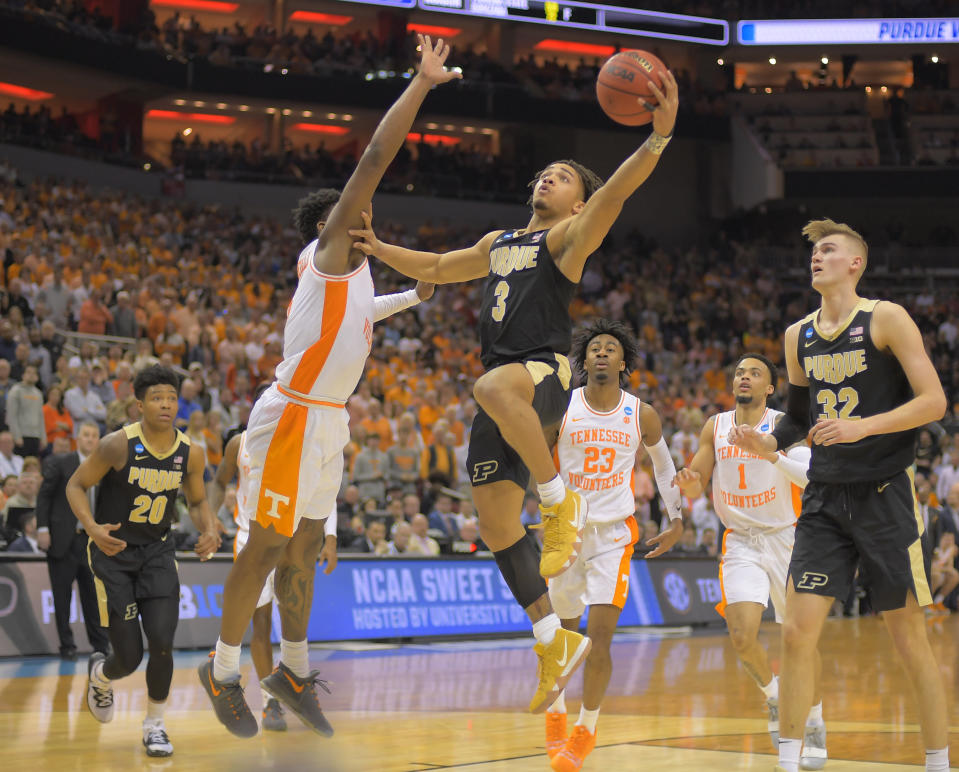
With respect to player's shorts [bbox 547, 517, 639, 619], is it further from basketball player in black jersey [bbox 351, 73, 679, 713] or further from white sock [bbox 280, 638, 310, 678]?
white sock [bbox 280, 638, 310, 678]

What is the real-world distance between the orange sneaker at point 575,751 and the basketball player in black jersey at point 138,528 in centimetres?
233

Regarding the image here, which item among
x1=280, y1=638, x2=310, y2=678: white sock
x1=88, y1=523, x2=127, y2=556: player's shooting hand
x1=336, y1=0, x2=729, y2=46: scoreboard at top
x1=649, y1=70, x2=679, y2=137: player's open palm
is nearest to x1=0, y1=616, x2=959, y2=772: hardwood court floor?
x1=280, y1=638, x2=310, y2=678: white sock

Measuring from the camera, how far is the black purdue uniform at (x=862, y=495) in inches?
208

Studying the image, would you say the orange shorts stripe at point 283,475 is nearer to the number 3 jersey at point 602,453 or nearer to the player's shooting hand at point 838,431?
the number 3 jersey at point 602,453

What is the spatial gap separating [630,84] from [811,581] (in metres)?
2.44

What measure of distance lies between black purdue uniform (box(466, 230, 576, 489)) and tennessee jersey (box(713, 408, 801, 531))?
2.49 meters

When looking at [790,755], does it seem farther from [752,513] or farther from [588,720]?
[752,513]

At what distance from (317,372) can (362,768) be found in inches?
79.0

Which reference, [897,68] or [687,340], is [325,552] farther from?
[897,68]

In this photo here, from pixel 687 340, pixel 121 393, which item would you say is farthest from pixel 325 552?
pixel 687 340

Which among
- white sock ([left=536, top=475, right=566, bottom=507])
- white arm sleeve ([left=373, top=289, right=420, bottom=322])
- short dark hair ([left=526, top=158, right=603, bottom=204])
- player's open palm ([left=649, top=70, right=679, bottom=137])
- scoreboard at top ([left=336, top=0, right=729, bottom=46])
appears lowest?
white sock ([left=536, top=475, right=566, bottom=507])

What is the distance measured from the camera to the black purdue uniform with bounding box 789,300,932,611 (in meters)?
5.27

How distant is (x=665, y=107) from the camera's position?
532 centimetres

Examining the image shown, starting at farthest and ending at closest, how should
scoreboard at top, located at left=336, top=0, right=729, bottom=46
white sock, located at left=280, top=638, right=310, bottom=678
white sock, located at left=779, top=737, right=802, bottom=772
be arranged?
scoreboard at top, located at left=336, top=0, right=729, bottom=46
white sock, located at left=280, top=638, right=310, bottom=678
white sock, located at left=779, top=737, right=802, bottom=772
